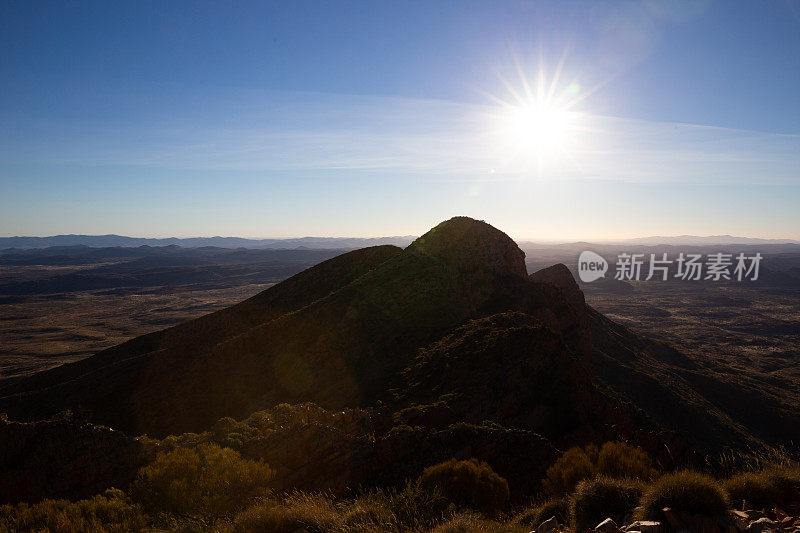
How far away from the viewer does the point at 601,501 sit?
6.88 meters

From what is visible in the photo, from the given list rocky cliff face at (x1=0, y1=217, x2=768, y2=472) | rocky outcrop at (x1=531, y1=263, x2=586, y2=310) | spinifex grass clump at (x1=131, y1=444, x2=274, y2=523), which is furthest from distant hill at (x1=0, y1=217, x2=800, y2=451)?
rocky outcrop at (x1=531, y1=263, x2=586, y2=310)

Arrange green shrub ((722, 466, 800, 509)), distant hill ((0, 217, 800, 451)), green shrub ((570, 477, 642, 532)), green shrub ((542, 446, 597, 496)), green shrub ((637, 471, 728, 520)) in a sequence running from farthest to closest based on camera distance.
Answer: distant hill ((0, 217, 800, 451))
green shrub ((542, 446, 597, 496))
green shrub ((722, 466, 800, 509))
green shrub ((570, 477, 642, 532))
green shrub ((637, 471, 728, 520))

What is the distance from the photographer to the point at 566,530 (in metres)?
6.66

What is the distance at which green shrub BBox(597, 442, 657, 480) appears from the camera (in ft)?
28.1

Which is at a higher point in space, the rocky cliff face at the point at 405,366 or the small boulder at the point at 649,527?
the small boulder at the point at 649,527

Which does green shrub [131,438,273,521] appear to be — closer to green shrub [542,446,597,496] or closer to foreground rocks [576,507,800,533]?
green shrub [542,446,597,496]

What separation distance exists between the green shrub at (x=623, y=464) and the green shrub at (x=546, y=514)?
1.29 meters

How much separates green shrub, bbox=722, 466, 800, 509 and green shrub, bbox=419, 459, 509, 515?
4231 mm

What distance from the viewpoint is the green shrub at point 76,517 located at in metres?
7.52

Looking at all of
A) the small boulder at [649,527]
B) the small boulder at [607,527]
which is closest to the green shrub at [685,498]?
the small boulder at [649,527]

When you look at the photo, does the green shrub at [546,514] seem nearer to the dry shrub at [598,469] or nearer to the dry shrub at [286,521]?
the dry shrub at [598,469]

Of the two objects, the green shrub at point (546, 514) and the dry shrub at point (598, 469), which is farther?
the dry shrub at point (598, 469)

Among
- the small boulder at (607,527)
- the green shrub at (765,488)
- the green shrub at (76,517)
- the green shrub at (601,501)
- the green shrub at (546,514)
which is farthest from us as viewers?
the green shrub at (76,517)

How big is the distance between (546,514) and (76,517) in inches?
357
